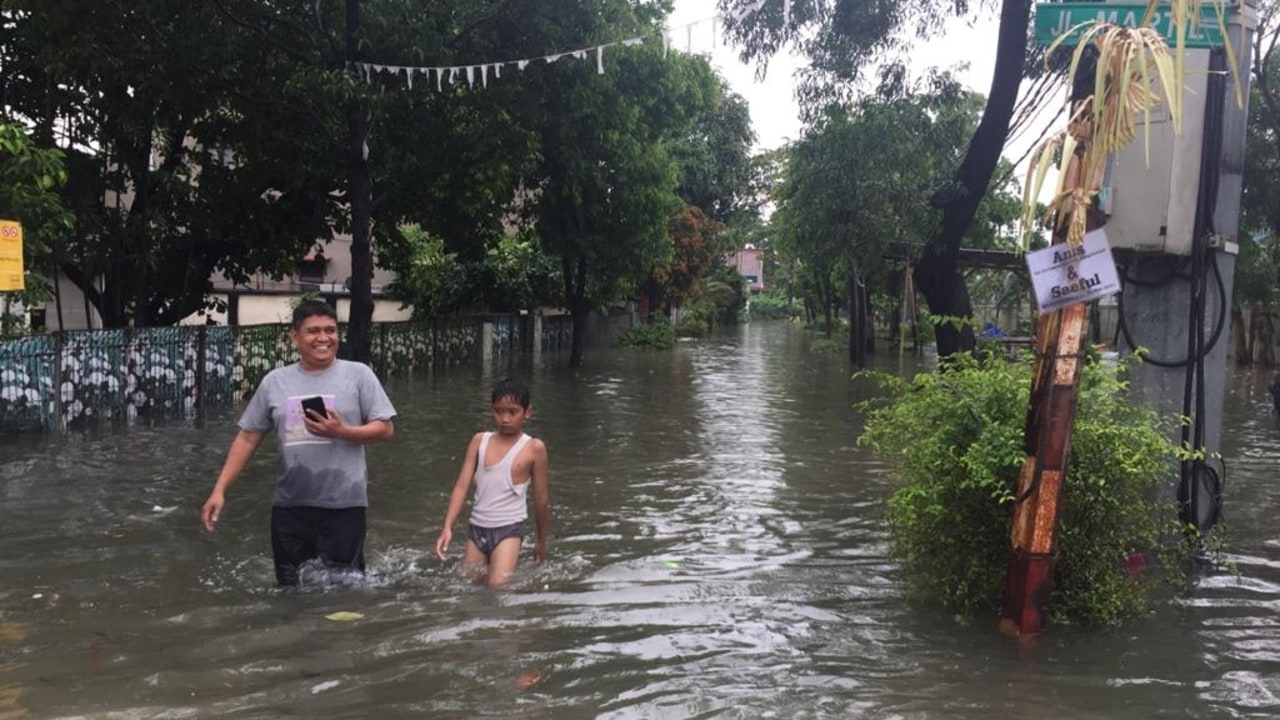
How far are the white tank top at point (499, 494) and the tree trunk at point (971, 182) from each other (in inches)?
227

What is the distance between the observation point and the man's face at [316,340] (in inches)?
196

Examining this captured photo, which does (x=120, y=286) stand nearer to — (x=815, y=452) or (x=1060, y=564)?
(x=815, y=452)

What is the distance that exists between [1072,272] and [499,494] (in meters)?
3.06

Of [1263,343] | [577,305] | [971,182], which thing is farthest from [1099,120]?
[1263,343]

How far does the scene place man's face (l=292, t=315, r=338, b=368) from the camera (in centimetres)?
497

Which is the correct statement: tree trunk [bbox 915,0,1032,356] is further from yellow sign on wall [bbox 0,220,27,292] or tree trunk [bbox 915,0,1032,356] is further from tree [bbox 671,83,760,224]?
tree [bbox 671,83,760,224]

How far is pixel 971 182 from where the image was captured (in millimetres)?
10883

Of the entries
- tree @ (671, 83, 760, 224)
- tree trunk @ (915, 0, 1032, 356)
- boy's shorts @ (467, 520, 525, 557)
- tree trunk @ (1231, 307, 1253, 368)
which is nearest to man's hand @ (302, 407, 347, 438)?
boy's shorts @ (467, 520, 525, 557)

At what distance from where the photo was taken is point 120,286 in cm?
1623

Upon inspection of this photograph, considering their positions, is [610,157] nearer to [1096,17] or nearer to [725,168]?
[1096,17]

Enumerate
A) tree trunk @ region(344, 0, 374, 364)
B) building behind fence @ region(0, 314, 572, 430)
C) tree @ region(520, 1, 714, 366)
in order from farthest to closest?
tree @ region(520, 1, 714, 366), tree trunk @ region(344, 0, 374, 364), building behind fence @ region(0, 314, 572, 430)

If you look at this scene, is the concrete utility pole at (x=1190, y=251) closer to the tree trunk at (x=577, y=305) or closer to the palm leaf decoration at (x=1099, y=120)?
the palm leaf decoration at (x=1099, y=120)

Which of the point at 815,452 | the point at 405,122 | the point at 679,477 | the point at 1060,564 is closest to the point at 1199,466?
the point at 1060,564

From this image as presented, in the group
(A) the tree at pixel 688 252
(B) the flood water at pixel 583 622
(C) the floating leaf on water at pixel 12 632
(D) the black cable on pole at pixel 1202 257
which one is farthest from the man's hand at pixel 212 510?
(A) the tree at pixel 688 252
